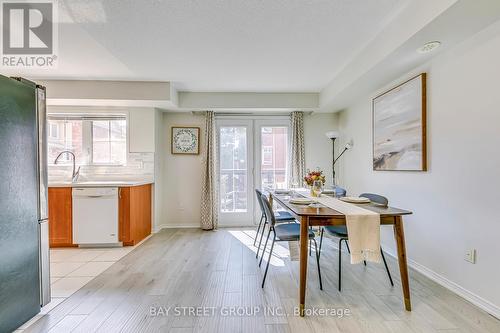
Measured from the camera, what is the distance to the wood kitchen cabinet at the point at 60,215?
324 cm

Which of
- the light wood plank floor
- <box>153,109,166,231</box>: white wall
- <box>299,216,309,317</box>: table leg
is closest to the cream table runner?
<box>299,216,309,317</box>: table leg

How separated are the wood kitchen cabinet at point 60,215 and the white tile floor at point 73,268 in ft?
0.55

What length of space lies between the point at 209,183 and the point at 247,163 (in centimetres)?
80

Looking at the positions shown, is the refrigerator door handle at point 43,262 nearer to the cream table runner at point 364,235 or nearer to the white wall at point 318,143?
the cream table runner at point 364,235

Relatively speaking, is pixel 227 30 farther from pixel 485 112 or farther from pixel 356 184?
pixel 356 184

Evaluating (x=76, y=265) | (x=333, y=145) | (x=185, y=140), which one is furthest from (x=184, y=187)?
(x=333, y=145)

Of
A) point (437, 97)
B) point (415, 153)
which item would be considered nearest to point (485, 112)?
point (437, 97)

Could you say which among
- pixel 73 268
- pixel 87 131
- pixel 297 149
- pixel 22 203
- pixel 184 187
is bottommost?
pixel 73 268

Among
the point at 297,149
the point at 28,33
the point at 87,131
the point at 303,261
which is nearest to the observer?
the point at 303,261

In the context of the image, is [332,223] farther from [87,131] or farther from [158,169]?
[87,131]

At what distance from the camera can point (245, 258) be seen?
9.61 ft

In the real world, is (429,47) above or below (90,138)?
above

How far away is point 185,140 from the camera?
443cm

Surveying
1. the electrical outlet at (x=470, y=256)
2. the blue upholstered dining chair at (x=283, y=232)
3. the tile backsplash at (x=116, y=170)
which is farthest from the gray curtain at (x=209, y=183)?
the electrical outlet at (x=470, y=256)
